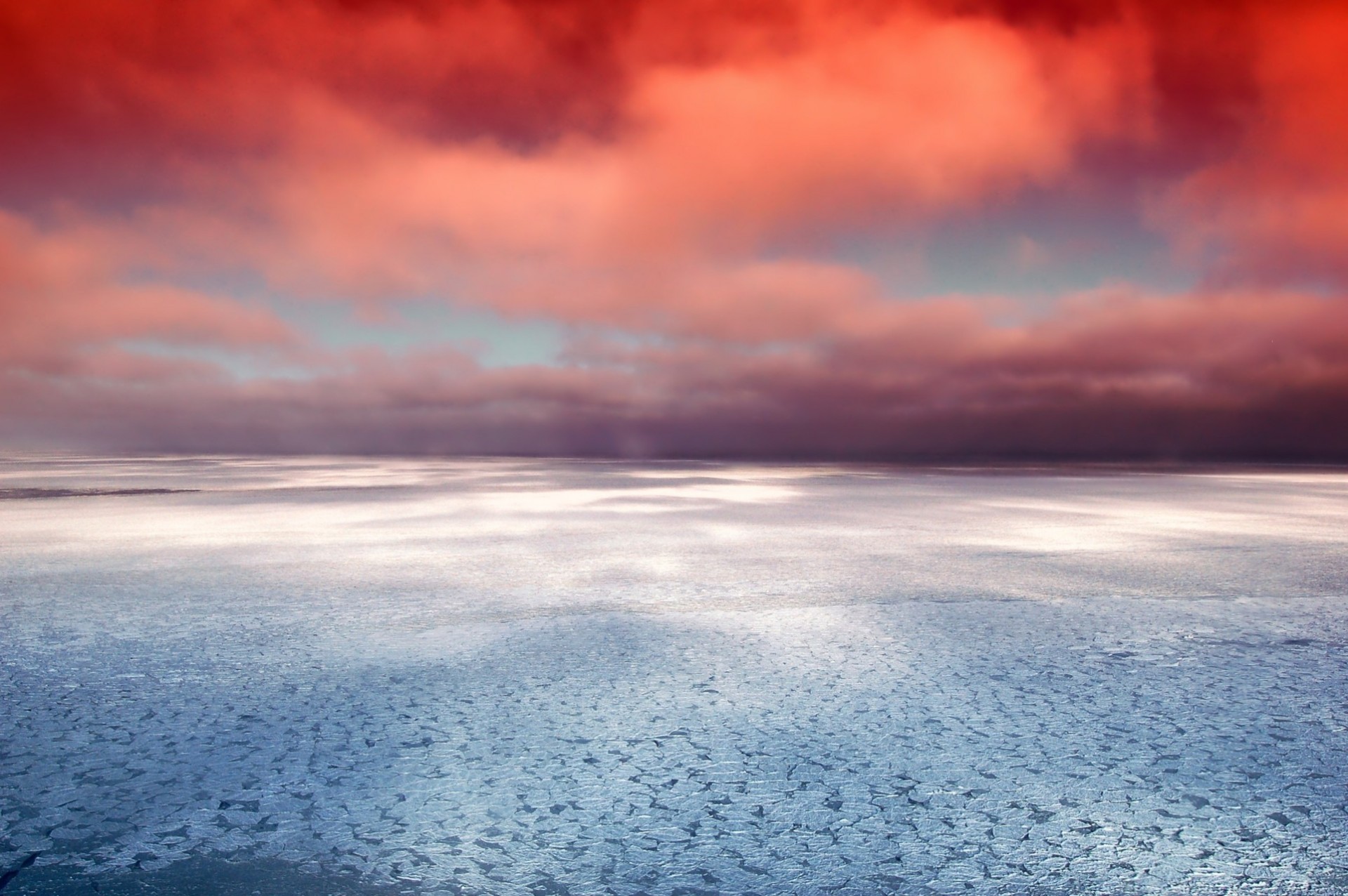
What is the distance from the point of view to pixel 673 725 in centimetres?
387

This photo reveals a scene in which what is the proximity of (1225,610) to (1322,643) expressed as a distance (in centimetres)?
110

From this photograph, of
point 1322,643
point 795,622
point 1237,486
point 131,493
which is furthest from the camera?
point 1237,486

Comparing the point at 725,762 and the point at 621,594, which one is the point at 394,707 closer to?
the point at 725,762

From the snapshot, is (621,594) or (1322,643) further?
(621,594)

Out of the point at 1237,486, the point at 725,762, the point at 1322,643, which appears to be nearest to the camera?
the point at 725,762

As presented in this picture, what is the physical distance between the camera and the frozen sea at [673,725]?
264cm

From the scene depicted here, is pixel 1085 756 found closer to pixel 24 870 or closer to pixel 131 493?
pixel 24 870

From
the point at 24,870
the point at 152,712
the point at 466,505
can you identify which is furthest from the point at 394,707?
the point at 466,505

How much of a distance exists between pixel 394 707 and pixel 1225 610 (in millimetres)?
6057

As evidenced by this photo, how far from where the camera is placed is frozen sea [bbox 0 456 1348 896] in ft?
8.67

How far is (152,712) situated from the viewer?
4.04 metres

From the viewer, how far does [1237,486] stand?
26484mm

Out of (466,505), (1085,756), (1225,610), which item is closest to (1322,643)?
(1225,610)

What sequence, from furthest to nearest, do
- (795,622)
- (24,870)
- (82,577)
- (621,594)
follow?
(82,577) < (621,594) < (795,622) < (24,870)
